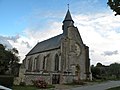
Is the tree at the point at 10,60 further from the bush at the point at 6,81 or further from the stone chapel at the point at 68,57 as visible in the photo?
the bush at the point at 6,81

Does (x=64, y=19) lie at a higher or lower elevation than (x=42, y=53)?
higher

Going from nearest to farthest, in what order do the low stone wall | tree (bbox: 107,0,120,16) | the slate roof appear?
tree (bbox: 107,0,120,16)
the low stone wall
the slate roof

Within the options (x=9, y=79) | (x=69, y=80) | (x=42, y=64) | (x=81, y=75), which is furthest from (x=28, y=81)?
(x=42, y=64)

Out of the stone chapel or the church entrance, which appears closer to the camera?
the church entrance

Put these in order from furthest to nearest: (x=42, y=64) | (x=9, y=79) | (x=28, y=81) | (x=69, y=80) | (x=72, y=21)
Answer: (x=42, y=64)
(x=72, y=21)
(x=69, y=80)
(x=28, y=81)
(x=9, y=79)

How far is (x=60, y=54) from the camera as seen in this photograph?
3906 cm

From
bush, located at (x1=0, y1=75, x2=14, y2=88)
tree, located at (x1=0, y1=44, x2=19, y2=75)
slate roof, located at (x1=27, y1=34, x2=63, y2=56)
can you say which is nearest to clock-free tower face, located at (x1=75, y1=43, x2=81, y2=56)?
slate roof, located at (x1=27, y1=34, x2=63, y2=56)

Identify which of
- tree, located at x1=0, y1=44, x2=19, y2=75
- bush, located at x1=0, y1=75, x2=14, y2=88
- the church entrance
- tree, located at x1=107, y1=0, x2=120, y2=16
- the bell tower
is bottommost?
the church entrance

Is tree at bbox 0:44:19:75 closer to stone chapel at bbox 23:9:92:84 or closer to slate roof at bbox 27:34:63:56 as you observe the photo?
stone chapel at bbox 23:9:92:84

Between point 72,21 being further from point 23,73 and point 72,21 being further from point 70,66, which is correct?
→ point 23,73

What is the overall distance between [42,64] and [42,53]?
2.92 m

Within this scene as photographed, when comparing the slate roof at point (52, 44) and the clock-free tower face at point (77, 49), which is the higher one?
the slate roof at point (52, 44)

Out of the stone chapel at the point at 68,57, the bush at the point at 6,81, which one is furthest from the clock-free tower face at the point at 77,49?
the bush at the point at 6,81

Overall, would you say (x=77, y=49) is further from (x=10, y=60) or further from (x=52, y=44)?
(x=10, y=60)
